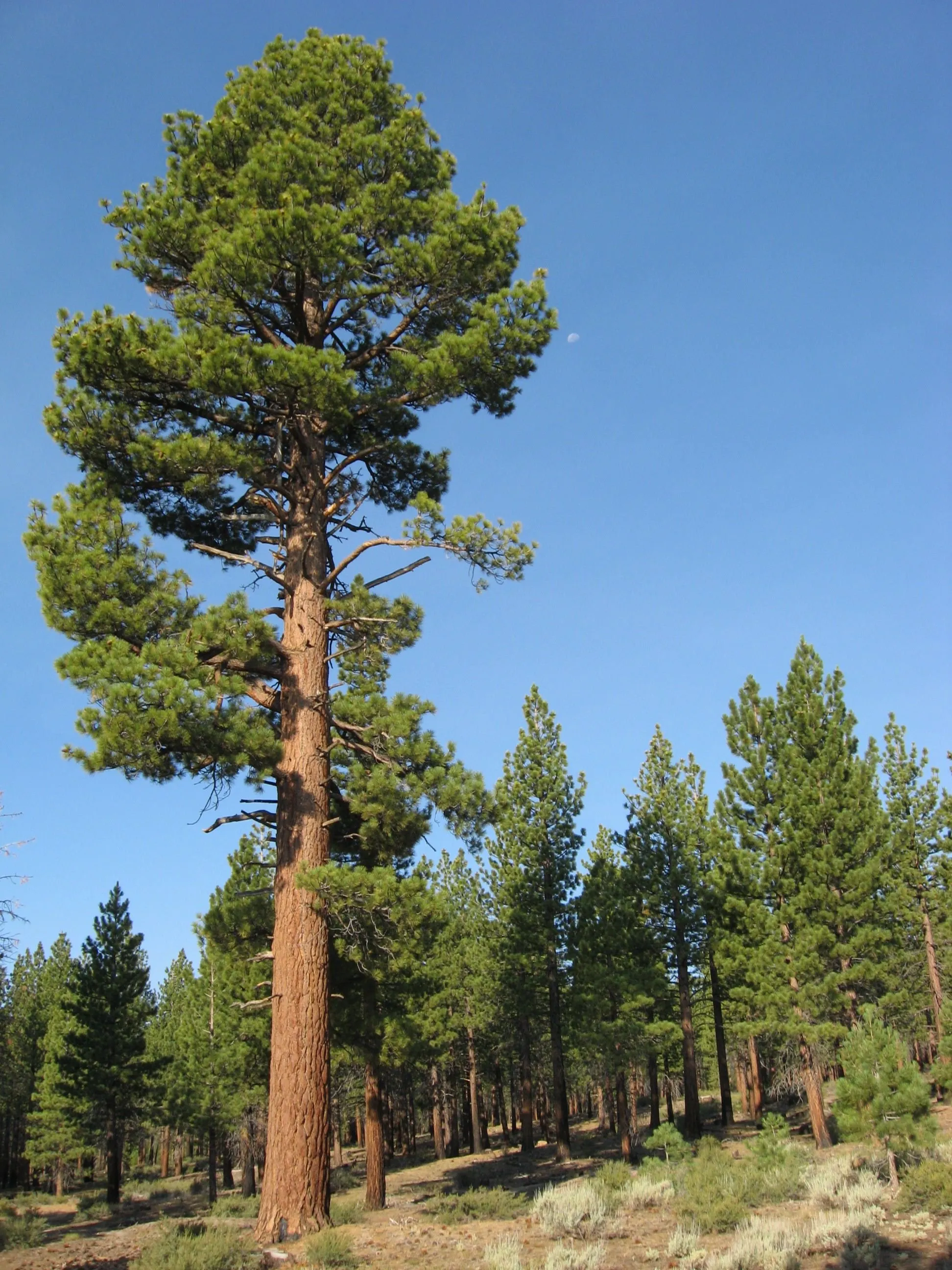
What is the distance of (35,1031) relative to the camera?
45.7 metres

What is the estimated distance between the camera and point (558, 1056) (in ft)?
90.5

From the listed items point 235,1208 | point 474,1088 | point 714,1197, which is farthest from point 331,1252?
point 474,1088

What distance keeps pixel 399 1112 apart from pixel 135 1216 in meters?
30.1

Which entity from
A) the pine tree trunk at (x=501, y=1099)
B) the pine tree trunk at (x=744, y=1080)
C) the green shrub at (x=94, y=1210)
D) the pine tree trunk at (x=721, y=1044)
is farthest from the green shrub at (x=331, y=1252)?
the pine tree trunk at (x=744, y=1080)

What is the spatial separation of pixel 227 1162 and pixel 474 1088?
12.5m

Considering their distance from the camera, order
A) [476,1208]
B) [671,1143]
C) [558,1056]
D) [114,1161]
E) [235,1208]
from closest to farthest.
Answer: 1. [476,1208]
2. [671,1143]
3. [235,1208]
4. [558,1056]
5. [114,1161]

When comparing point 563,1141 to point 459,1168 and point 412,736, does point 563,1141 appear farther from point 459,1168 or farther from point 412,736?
point 412,736

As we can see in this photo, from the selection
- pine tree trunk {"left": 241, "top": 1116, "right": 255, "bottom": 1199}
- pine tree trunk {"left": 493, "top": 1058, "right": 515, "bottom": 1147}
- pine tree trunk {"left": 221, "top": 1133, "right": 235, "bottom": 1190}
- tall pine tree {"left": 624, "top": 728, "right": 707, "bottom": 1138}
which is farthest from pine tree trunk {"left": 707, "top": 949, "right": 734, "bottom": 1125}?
pine tree trunk {"left": 221, "top": 1133, "right": 235, "bottom": 1190}

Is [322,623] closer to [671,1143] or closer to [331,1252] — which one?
[331,1252]

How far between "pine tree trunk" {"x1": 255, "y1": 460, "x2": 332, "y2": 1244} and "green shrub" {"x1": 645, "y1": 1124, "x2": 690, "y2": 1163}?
41.6 ft

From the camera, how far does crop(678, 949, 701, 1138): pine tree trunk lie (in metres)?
28.6

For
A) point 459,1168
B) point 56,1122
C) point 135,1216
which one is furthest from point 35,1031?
point 459,1168

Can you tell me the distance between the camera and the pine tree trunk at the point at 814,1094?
23297 millimetres

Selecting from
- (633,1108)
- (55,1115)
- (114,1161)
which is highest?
(55,1115)
